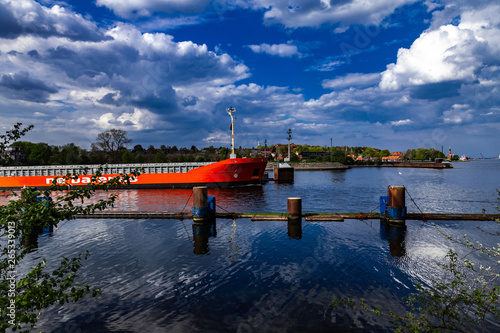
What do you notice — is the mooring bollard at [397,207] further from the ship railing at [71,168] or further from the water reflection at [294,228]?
the ship railing at [71,168]

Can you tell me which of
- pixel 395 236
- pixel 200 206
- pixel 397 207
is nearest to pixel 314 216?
pixel 395 236

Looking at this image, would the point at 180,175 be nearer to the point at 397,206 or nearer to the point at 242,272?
the point at 397,206

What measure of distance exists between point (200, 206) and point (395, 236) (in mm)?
12627

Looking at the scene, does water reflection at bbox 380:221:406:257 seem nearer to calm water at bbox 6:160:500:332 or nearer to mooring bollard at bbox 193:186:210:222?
calm water at bbox 6:160:500:332

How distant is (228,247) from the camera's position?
47.7 feet

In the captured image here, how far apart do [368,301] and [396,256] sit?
515 centimetres

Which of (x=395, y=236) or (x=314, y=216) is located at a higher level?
(x=314, y=216)

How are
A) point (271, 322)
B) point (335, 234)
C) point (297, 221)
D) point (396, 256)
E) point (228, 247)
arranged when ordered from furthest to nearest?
point (297, 221)
point (335, 234)
point (228, 247)
point (396, 256)
point (271, 322)

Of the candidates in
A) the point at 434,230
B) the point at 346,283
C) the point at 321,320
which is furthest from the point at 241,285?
the point at 434,230

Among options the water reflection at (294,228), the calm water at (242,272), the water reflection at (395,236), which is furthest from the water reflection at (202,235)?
the water reflection at (395,236)

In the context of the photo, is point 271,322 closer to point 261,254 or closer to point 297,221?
point 261,254

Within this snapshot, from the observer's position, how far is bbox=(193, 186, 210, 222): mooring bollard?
1870 centimetres

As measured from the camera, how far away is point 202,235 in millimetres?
16875

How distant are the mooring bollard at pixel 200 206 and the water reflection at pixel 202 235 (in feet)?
1.58
